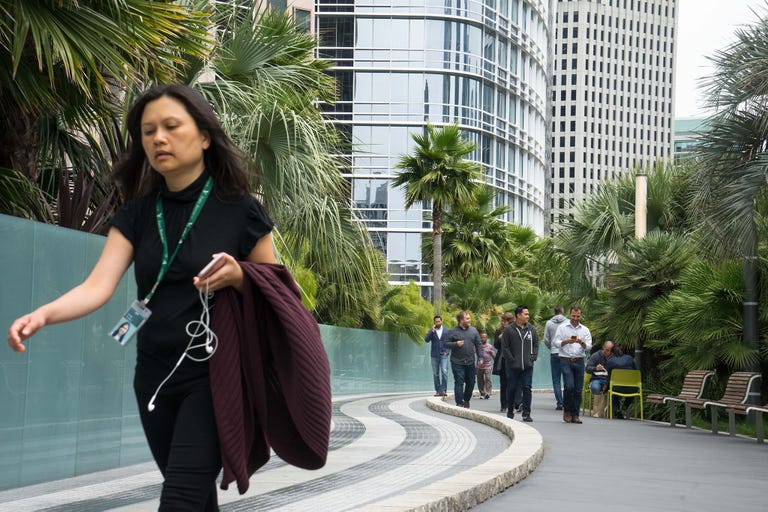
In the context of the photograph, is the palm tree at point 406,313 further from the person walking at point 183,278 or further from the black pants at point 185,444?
the black pants at point 185,444

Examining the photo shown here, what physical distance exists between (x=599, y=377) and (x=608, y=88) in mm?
155845

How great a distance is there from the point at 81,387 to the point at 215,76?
20.0ft

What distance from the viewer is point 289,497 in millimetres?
7699

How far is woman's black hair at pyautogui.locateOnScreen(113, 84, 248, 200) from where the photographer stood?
3619 millimetres

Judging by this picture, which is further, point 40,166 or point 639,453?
point 639,453

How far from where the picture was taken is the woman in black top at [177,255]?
333 cm

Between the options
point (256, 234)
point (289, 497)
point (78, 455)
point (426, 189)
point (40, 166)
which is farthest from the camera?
point (426, 189)

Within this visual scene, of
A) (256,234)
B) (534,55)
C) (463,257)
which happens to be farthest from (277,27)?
(534,55)

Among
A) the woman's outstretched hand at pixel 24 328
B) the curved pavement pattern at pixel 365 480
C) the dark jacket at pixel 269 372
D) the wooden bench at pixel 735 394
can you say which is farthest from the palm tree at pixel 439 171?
the woman's outstretched hand at pixel 24 328

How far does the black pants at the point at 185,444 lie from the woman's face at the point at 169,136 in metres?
0.65

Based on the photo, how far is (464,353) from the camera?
22266 millimetres

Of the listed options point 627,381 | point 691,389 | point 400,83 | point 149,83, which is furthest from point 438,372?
point 400,83

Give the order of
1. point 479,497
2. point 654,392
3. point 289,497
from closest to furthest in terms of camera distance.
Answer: point 289,497 < point 479,497 < point 654,392

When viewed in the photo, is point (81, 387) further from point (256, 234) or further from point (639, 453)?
point (639, 453)
